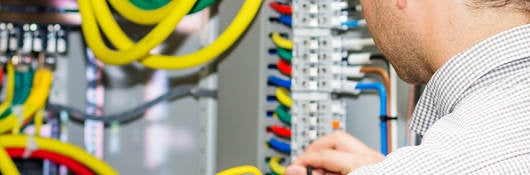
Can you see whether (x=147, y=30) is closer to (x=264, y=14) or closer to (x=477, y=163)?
(x=264, y=14)

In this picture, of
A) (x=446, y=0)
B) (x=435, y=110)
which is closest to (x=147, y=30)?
(x=435, y=110)

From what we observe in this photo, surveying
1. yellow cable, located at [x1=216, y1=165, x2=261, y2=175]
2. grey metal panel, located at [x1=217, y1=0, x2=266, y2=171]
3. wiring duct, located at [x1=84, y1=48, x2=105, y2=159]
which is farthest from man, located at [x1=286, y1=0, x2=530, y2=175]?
wiring duct, located at [x1=84, y1=48, x2=105, y2=159]

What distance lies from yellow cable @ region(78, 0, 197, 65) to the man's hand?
1.41ft

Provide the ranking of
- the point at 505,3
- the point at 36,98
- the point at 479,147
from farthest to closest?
the point at 36,98 → the point at 505,3 → the point at 479,147

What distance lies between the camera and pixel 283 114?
1.69 meters

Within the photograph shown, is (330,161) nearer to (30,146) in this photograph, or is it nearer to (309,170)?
(309,170)

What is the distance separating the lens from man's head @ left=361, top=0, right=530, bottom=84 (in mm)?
956

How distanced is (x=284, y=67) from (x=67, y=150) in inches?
23.6

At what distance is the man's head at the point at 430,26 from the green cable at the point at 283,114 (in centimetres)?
53

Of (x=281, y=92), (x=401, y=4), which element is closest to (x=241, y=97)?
(x=281, y=92)

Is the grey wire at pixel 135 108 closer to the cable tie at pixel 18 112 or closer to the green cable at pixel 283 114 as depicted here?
the cable tie at pixel 18 112

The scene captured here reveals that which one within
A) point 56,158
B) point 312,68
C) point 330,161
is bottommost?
point 56,158

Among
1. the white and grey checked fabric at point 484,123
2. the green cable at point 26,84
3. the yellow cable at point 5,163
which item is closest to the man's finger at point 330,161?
the white and grey checked fabric at point 484,123

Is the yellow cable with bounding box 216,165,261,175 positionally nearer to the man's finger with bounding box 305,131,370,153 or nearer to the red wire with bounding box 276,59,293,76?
the man's finger with bounding box 305,131,370,153
